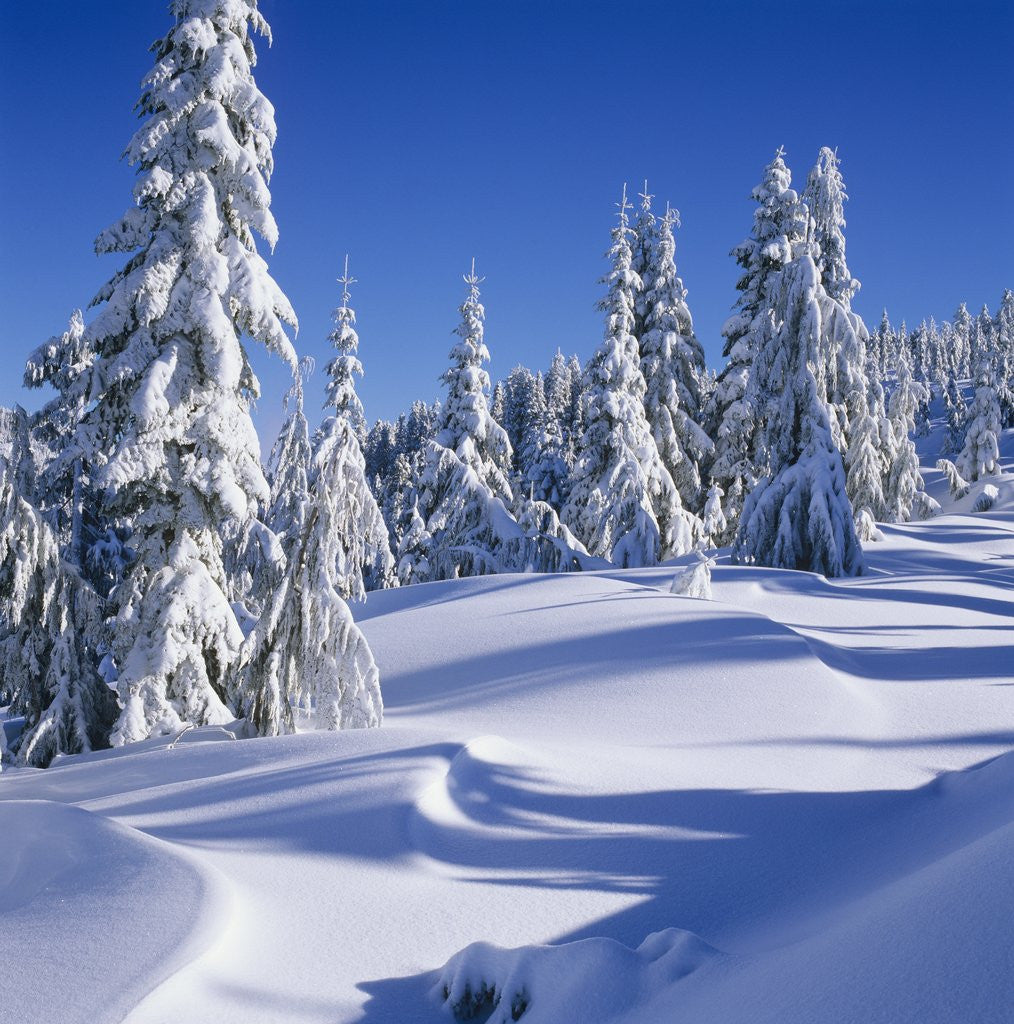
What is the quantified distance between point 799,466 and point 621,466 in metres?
6.09

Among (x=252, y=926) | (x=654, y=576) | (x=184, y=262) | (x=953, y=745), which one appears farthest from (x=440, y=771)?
(x=654, y=576)

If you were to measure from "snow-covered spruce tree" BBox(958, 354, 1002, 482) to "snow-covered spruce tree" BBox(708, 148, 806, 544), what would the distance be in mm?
33163

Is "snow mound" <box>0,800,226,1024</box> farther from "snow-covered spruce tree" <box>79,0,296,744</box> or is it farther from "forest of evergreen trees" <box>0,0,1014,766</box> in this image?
"snow-covered spruce tree" <box>79,0,296,744</box>

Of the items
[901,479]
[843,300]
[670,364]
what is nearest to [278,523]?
[670,364]

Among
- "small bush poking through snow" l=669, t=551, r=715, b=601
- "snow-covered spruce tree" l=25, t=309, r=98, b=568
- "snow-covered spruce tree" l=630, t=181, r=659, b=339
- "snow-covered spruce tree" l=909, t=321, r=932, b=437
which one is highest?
"snow-covered spruce tree" l=909, t=321, r=932, b=437

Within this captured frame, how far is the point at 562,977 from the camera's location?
2609mm

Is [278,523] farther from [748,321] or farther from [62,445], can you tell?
[748,321]

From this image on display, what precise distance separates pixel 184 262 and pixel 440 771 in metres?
7.46

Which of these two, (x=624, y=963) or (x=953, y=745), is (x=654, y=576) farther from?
(x=624, y=963)

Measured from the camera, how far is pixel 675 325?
78.8 ft

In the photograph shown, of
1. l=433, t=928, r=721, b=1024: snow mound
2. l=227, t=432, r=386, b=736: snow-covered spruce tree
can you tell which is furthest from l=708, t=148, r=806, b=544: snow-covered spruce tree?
l=433, t=928, r=721, b=1024: snow mound

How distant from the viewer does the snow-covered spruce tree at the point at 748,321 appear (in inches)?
838

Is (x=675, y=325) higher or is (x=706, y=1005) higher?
(x=675, y=325)

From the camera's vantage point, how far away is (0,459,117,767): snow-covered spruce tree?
866 centimetres
